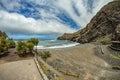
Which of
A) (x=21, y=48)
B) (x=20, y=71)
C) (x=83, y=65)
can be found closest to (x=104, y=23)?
(x=83, y=65)

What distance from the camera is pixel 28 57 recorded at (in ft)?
146

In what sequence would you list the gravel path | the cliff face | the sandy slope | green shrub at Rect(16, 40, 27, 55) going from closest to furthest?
the gravel path < the sandy slope < green shrub at Rect(16, 40, 27, 55) < the cliff face

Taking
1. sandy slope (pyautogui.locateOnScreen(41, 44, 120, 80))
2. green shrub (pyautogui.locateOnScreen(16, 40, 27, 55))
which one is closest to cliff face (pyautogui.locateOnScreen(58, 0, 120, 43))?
sandy slope (pyautogui.locateOnScreen(41, 44, 120, 80))

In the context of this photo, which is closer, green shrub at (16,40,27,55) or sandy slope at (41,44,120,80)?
sandy slope at (41,44,120,80)

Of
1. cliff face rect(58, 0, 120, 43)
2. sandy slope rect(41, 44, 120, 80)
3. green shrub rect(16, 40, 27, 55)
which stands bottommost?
sandy slope rect(41, 44, 120, 80)

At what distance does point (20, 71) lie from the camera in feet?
106

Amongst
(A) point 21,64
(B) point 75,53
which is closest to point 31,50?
(A) point 21,64

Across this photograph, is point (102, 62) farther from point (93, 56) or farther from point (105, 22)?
point (105, 22)

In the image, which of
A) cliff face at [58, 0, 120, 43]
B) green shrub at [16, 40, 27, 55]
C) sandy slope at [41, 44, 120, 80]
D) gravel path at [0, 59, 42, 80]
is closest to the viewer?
gravel path at [0, 59, 42, 80]

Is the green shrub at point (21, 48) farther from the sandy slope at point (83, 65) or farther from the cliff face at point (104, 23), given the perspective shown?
the cliff face at point (104, 23)

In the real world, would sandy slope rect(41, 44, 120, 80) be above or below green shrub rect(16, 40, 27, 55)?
below

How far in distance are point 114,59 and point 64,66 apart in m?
16.7

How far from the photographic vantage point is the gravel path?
2936cm

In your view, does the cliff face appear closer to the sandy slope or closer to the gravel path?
the sandy slope
